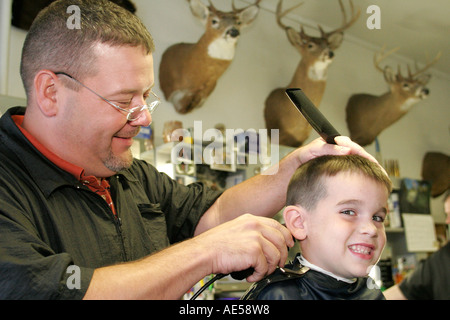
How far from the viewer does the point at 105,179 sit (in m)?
1.26

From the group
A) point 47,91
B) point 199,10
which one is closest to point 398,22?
point 199,10

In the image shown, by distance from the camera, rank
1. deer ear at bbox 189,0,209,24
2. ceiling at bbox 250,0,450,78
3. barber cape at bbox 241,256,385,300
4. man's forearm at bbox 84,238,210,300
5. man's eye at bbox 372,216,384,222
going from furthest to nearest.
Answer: ceiling at bbox 250,0,450,78
deer ear at bbox 189,0,209,24
man's eye at bbox 372,216,384,222
barber cape at bbox 241,256,385,300
man's forearm at bbox 84,238,210,300

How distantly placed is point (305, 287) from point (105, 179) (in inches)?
26.1

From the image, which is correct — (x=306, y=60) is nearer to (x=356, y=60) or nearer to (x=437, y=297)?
(x=356, y=60)

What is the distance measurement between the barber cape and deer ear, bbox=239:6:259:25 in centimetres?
238

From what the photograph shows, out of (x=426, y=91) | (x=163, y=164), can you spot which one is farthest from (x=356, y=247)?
(x=426, y=91)

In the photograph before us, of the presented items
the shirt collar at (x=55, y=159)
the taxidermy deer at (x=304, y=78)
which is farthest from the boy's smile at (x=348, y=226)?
the taxidermy deer at (x=304, y=78)

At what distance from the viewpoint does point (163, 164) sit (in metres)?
2.60

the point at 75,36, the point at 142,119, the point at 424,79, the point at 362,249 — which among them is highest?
the point at 424,79

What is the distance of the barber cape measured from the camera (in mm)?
944

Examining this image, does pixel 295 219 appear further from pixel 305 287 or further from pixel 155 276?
pixel 155 276

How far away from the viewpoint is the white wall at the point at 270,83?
315 cm

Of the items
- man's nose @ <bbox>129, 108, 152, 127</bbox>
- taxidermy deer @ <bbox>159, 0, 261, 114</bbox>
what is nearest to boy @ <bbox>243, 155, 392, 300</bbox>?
man's nose @ <bbox>129, 108, 152, 127</bbox>

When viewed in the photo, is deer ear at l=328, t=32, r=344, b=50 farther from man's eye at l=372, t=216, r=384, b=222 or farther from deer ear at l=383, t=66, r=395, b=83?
man's eye at l=372, t=216, r=384, b=222
